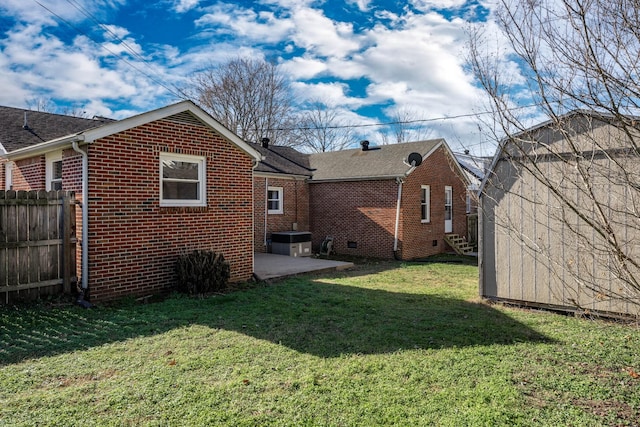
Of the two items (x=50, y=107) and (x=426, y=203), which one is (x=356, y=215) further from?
(x=50, y=107)

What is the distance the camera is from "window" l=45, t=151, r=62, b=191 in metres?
8.31

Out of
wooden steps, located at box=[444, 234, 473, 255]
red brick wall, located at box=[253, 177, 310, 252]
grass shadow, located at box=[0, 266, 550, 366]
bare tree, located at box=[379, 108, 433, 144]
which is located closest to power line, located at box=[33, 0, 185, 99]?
red brick wall, located at box=[253, 177, 310, 252]

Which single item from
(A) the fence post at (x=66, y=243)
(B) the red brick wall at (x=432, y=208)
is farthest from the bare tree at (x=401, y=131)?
(A) the fence post at (x=66, y=243)

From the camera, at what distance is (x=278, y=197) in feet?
53.4

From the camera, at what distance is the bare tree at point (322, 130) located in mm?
34519

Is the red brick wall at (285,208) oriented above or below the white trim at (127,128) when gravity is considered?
below

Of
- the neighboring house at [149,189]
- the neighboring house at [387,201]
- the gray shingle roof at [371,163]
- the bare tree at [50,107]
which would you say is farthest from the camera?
the bare tree at [50,107]

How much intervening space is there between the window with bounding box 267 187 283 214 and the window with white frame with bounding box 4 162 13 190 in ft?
26.1

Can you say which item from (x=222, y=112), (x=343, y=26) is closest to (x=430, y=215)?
(x=343, y=26)

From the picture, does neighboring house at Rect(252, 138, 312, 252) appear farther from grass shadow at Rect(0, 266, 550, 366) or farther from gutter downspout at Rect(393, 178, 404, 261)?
grass shadow at Rect(0, 266, 550, 366)

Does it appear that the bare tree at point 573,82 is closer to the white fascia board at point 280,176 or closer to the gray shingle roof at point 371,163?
the gray shingle roof at point 371,163

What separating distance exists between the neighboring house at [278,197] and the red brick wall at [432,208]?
4.38 metres

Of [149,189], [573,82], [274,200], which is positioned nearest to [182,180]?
[149,189]

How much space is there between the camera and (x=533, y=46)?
9.72 ft
